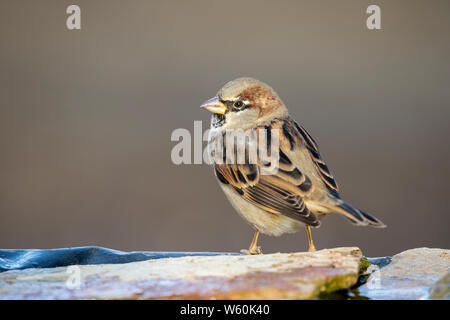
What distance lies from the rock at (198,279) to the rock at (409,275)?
175 mm

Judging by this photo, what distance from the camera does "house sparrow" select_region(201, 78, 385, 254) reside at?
3721mm

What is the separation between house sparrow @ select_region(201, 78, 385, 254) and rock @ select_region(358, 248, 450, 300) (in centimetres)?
33

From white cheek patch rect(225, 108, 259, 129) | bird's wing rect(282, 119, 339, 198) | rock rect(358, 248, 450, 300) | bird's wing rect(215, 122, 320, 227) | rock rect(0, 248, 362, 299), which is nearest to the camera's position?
rock rect(0, 248, 362, 299)

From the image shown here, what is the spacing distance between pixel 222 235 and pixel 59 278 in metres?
3.91

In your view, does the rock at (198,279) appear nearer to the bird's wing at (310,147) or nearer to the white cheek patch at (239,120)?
the bird's wing at (310,147)

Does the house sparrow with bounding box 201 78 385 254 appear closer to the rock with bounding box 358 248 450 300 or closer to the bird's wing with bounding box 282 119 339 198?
the bird's wing with bounding box 282 119 339 198

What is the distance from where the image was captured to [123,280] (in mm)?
3002

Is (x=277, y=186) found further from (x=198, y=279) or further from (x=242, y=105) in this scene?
(x=198, y=279)

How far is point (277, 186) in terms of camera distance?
3.83 meters

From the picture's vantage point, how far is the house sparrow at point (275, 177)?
12.2ft

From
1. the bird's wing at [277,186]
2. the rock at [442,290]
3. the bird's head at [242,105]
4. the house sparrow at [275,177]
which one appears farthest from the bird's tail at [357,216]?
the bird's head at [242,105]

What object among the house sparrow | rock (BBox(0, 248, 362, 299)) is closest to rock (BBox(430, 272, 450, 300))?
rock (BBox(0, 248, 362, 299))
